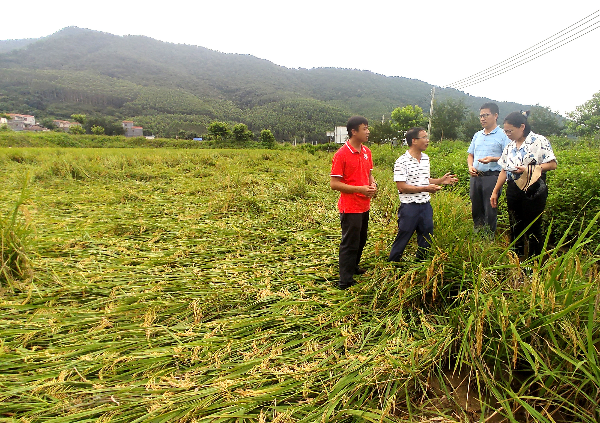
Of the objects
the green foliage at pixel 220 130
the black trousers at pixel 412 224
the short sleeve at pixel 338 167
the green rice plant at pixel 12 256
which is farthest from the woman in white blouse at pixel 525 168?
the green foliage at pixel 220 130

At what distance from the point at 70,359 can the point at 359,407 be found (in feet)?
5.27

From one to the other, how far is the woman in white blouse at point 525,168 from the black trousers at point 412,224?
826mm

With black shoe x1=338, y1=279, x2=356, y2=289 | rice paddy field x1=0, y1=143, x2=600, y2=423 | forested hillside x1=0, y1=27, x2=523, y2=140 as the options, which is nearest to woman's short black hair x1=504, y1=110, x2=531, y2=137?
rice paddy field x1=0, y1=143, x2=600, y2=423

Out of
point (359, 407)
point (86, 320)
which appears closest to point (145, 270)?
point (86, 320)

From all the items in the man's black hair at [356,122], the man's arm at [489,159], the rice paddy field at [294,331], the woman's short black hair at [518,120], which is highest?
the woman's short black hair at [518,120]

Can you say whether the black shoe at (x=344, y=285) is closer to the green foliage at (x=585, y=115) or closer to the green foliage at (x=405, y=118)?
the green foliage at (x=405, y=118)

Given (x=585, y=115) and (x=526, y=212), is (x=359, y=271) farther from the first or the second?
(x=585, y=115)

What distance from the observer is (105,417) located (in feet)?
4.32

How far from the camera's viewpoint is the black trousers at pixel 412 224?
2.47 m

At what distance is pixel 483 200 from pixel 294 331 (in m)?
2.68

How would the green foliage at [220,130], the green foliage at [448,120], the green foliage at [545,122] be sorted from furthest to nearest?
the green foliage at [545,122] < the green foliage at [448,120] < the green foliage at [220,130]

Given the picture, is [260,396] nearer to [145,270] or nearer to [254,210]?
[145,270]

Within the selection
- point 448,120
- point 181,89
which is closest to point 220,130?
point 448,120

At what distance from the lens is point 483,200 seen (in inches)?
131
